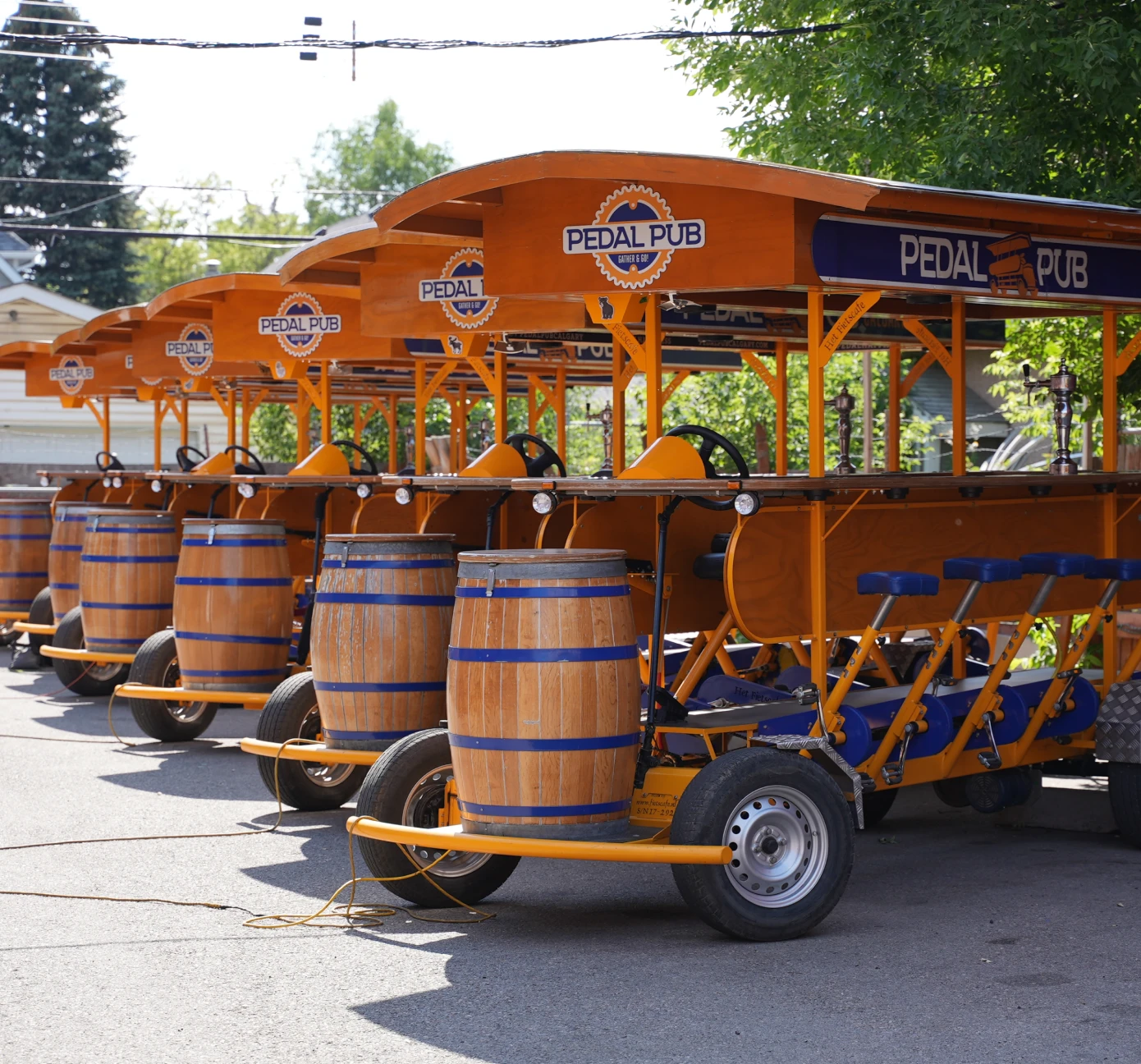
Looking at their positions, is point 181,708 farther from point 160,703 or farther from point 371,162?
point 371,162

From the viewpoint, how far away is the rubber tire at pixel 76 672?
45.4ft

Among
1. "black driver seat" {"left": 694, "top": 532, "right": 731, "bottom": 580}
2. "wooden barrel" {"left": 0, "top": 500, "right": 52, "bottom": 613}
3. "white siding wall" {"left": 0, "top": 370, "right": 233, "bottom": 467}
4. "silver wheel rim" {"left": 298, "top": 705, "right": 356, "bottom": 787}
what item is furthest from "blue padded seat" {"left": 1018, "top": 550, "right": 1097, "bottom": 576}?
"white siding wall" {"left": 0, "top": 370, "right": 233, "bottom": 467}

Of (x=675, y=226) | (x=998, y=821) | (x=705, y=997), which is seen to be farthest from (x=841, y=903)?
(x=675, y=226)

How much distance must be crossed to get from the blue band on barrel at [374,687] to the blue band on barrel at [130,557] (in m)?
4.76

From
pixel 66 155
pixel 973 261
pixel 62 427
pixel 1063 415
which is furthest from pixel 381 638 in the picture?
pixel 66 155

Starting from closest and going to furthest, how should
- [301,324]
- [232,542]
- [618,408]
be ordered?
1. [618,408]
2. [232,542]
3. [301,324]

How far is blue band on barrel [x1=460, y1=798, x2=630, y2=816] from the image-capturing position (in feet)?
20.5

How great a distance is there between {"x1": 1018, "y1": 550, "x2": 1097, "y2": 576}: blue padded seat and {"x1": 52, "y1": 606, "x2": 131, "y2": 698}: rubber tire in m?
8.49

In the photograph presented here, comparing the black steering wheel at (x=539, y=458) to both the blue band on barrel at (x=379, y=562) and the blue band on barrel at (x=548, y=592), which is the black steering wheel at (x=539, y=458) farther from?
the blue band on barrel at (x=548, y=592)

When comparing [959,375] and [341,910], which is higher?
[959,375]

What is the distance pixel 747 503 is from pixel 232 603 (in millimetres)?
4679

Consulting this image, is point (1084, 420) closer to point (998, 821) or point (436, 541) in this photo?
point (998, 821)

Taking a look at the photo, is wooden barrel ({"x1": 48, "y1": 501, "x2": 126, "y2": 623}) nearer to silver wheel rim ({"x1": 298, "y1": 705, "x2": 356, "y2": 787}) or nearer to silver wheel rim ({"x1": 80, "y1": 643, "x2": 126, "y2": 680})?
silver wheel rim ({"x1": 80, "y1": 643, "x2": 126, "y2": 680})

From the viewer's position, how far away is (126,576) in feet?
40.9
